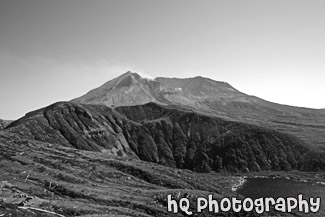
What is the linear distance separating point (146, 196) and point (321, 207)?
87.8 meters

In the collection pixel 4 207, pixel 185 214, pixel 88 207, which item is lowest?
pixel 185 214

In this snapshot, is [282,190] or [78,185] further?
[282,190]

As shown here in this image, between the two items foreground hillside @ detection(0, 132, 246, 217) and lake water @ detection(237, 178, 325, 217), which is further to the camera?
lake water @ detection(237, 178, 325, 217)

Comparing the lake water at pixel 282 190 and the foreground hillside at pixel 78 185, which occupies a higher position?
the foreground hillside at pixel 78 185

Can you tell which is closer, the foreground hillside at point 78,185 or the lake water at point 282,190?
the foreground hillside at point 78,185

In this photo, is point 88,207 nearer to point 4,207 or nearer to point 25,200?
point 25,200

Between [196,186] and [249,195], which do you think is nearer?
[196,186]

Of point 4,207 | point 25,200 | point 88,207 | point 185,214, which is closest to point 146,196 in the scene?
point 185,214

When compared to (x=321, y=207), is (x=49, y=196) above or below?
above

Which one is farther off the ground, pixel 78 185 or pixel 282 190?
pixel 78 185

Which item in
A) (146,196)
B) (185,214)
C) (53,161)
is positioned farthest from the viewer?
(53,161)

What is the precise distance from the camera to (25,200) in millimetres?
67812

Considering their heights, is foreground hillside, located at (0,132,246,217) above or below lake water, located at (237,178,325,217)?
above

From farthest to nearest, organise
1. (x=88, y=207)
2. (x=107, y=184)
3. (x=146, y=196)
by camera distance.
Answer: (x=107, y=184) → (x=146, y=196) → (x=88, y=207)
